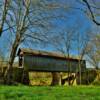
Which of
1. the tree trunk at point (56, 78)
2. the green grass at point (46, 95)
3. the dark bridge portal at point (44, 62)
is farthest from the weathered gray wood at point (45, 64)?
the green grass at point (46, 95)

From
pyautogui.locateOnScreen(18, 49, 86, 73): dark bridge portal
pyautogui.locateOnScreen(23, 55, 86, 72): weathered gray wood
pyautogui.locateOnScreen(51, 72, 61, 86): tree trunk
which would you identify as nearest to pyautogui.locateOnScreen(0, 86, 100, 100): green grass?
pyautogui.locateOnScreen(18, 49, 86, 73): dark bridge portal

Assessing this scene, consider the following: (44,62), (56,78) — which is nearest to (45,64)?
(44,62)

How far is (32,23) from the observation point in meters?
30.4

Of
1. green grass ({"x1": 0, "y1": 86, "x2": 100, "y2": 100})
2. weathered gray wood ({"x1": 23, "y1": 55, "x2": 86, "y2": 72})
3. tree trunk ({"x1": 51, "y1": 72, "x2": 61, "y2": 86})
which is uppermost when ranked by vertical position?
weathered gray wood ({"x1": 23, "y1": 55, "x2": 86, "y2": 72})

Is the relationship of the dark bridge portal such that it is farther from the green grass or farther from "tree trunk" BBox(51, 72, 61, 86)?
the green grass

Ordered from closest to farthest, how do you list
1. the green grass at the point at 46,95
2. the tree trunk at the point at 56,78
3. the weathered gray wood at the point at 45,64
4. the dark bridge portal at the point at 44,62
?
the green grass at the point at 46,95 < the weathered gray wood at the point at 45,64 < the dark bridge portal at the point at 44,62 < the tree trunk at the point at 56,78

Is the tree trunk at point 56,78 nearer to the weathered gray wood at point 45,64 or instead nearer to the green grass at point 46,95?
the weathered gray wood at point 45,64

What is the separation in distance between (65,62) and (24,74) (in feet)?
34.5

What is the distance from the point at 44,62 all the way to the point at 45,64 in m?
0.49

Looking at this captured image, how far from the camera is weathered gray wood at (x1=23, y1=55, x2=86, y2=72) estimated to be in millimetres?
48878

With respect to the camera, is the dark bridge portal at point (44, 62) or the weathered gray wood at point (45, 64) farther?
the dark bridge portal at point (44, 62)

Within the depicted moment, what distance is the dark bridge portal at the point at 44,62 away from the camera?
161 feet

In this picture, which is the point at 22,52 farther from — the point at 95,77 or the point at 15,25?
the point at 15,25

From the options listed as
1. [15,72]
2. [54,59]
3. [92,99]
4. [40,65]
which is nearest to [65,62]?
[54,59]
